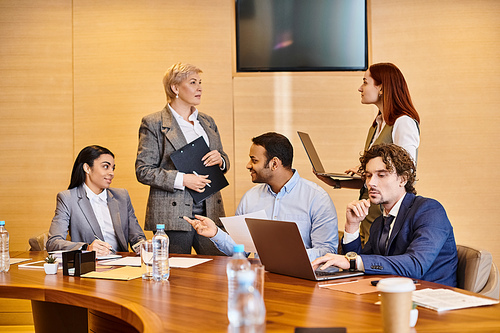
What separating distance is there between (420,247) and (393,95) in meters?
1.22

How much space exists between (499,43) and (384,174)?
10.3 feet

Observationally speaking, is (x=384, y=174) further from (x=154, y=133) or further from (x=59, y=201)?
(x=59, y=201)

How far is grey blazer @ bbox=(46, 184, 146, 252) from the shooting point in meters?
3.17

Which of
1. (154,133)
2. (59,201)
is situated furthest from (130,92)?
(59,201)

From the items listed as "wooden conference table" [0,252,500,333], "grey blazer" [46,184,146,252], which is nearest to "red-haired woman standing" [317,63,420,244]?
"wooden conference table" [0,252,500,333]

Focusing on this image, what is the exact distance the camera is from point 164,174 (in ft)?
11.2

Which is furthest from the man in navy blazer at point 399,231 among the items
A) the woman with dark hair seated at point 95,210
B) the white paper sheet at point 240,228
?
the woman with dark hair seated at point 95,210

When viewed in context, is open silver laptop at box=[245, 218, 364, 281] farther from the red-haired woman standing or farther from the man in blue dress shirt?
the red-haired woman standing

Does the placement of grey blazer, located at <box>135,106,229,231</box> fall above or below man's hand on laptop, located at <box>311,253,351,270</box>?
above

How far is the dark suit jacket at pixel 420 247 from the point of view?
210 centimetres

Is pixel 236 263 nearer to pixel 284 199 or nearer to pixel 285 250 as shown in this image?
pixel 285 250

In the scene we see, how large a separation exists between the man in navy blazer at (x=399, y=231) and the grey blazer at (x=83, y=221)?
1.49 meters

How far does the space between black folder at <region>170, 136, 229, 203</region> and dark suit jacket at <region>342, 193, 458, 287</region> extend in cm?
139

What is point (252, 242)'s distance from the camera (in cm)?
249
